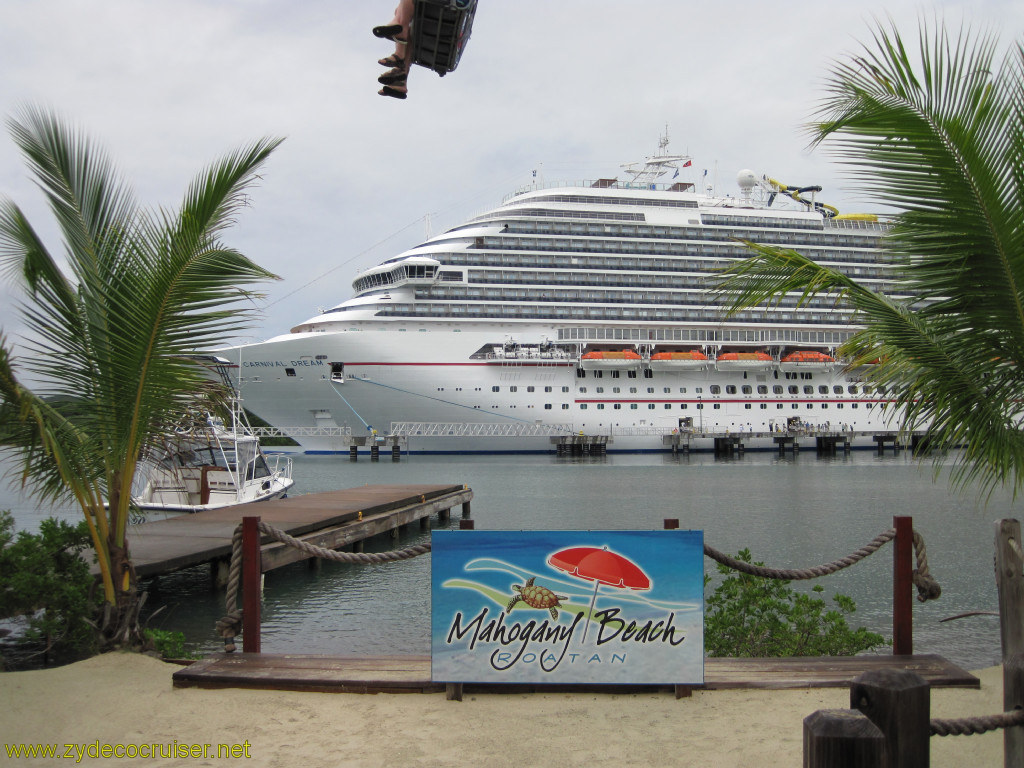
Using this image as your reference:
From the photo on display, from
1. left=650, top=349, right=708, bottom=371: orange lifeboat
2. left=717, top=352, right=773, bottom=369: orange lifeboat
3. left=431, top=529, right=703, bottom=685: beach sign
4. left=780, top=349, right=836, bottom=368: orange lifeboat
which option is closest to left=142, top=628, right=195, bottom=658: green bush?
left=431, top=529, right=703, bottom=685: beach sign

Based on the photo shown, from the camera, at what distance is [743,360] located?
40.1m

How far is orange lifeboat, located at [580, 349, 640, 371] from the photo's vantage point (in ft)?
124

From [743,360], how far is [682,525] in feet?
90.0

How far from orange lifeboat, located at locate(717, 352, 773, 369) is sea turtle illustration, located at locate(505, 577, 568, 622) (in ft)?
124

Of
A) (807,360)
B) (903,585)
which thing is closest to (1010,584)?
(903,585)

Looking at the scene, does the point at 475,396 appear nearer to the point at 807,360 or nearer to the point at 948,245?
the point at 807,360

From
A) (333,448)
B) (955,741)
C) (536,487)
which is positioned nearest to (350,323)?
(333,448)

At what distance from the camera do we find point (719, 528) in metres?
14.1

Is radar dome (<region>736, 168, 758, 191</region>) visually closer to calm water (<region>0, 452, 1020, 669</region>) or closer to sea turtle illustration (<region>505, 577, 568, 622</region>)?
calm water (<region>0, 452, 1020, 669</region>)

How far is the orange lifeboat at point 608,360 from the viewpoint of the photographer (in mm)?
37906

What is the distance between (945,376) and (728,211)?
135 ft

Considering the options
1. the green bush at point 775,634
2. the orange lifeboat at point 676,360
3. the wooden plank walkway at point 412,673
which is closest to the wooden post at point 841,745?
the wooden plank walkway at point 412,673

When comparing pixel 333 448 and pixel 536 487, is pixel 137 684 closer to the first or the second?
pixel 536 487

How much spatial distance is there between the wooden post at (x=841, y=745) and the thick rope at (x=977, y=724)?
508 mm
